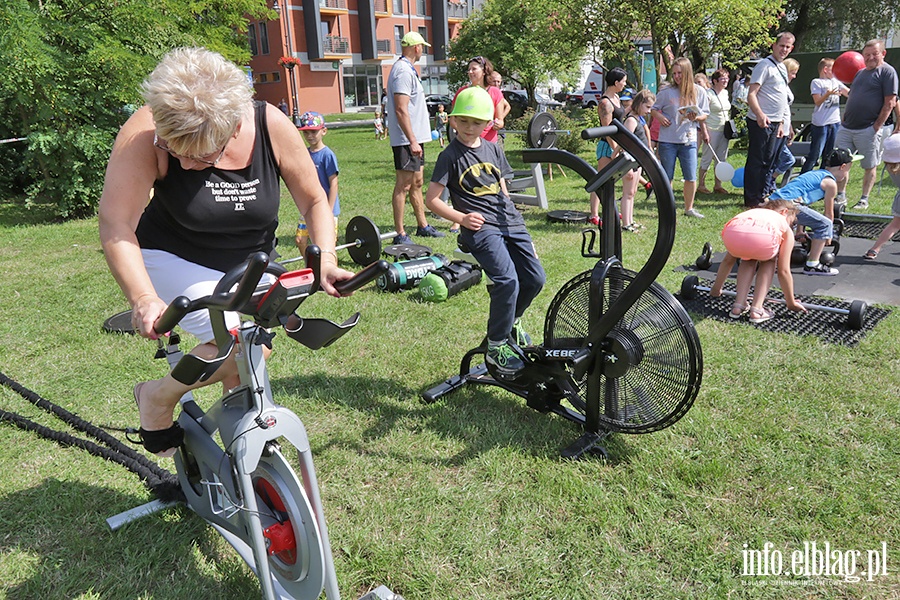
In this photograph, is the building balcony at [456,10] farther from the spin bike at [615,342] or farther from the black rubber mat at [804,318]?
the spin bike at [615,342]

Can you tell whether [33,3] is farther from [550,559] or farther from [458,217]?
[550,559]

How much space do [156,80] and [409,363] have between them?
2.69 meters

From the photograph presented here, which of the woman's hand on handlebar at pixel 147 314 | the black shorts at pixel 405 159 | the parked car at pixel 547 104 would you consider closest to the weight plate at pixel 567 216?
the black shorts at pixel 405 159

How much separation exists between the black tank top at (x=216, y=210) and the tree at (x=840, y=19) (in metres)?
26.2

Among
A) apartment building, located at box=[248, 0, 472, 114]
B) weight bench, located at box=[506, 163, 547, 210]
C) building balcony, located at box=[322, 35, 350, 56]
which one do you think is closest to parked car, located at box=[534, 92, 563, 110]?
weight bench, located at box=[506, 163, 547, 210]

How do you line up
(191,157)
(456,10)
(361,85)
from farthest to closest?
(456,10) < (361,85) < (191,157)

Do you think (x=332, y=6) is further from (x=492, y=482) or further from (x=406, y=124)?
(x=492, y=482)

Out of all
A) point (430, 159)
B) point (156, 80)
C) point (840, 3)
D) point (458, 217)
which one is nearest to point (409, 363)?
point (458, 217)

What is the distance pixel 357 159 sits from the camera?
16.0 meters

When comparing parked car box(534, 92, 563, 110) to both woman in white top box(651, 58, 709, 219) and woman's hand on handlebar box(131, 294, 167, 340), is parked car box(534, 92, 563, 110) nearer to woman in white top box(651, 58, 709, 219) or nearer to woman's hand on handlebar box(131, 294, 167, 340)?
woman in white top box(651, 58, 709, 219)

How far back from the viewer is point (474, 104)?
3.45 m

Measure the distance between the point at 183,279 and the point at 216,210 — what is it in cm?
29

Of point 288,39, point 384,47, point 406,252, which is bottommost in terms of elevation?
point 406,252

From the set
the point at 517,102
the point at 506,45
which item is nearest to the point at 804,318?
the point at 506,45
